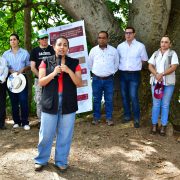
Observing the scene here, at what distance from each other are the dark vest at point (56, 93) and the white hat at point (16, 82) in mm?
2375

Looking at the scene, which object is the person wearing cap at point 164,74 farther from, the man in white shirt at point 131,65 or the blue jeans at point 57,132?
the blue jeans at point 57,132

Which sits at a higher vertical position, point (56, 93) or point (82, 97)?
point (56, 93)

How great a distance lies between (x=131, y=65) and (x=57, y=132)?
284 cm

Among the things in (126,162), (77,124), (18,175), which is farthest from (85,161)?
(77,124)

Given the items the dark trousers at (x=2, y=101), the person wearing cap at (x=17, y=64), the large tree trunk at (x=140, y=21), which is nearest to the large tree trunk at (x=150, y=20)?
the large tree trunk at (x=140, y=21)

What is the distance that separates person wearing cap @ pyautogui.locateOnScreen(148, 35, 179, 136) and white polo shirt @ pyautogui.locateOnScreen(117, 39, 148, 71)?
301mm

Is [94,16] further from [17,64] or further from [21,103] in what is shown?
[21,103]

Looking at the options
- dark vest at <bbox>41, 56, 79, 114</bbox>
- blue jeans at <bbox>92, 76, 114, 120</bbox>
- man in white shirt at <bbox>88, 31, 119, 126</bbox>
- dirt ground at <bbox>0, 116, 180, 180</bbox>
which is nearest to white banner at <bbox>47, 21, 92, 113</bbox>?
man in white shirt at <bbox>88, 31, 119, 126</bbox>

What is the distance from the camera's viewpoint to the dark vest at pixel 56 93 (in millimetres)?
5098

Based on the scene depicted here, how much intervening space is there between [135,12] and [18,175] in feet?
15.3

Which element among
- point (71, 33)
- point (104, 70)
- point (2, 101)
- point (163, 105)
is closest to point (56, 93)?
point (104, 70)

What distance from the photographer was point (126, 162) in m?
6.12

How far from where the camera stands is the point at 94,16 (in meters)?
8.16

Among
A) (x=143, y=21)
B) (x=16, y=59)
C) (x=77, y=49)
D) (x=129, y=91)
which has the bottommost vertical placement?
(x=129, y=91)
